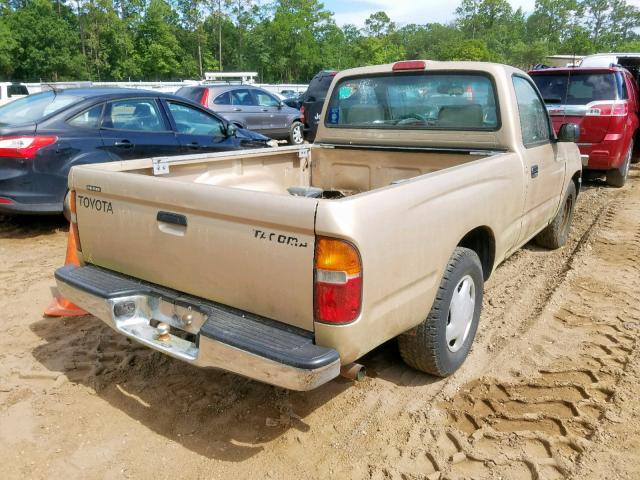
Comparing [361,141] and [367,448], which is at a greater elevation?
[361,141]

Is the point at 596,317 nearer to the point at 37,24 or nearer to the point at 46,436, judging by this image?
the point at 46,436

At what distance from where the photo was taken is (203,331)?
2414mm

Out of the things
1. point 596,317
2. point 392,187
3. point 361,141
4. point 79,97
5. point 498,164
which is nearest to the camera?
point 392,187

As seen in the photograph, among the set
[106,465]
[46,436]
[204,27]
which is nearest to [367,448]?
[106,465]

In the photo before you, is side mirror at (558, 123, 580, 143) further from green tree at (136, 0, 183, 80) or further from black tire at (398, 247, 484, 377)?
green tree at (136, 0, 183, 80)

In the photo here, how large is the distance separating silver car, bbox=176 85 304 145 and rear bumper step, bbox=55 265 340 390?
8.53 meters

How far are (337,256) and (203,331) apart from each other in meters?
0.72

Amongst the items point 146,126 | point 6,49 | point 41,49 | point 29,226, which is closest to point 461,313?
point 146,126

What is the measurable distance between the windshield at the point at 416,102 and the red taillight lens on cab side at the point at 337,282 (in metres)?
2.24

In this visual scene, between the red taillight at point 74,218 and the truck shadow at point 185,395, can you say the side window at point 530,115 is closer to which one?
the truck shadow at point 185,395

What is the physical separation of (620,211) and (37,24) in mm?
66823

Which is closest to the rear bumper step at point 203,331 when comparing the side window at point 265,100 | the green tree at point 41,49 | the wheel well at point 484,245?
the wheel well at point 484,245

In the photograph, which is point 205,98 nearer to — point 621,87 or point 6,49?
point 621,87

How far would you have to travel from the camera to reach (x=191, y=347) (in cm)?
259
